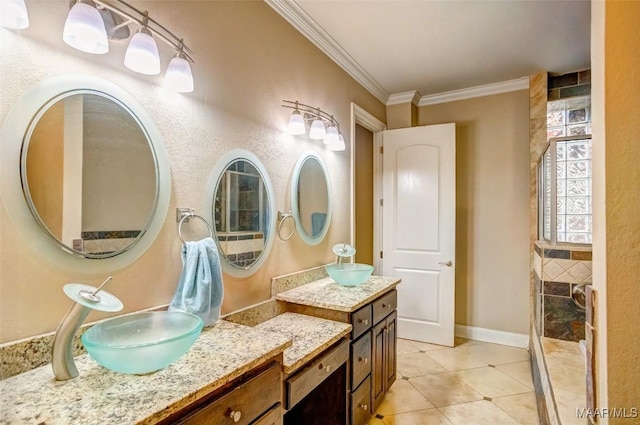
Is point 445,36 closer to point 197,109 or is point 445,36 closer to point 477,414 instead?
point 197,109

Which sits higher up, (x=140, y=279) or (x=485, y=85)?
(x=485, y=85)

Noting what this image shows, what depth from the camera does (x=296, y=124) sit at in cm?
199

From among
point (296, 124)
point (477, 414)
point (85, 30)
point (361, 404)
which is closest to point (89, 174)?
point (85, 30)

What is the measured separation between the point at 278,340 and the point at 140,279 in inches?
22.8

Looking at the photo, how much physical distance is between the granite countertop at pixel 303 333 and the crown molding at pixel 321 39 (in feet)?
6.01

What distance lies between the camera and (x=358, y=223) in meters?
3.39

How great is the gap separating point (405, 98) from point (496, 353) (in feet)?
8.92

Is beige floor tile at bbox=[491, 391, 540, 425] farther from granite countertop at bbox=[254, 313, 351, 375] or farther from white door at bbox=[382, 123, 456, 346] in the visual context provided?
granite countertop at bbox=[254, 313, 351, 375]

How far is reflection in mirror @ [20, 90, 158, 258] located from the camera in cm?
98

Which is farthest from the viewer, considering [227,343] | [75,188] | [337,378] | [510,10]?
[510,10]

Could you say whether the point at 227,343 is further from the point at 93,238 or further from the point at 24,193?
the point at 24,193

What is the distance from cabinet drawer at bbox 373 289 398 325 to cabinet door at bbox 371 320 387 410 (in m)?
0.05

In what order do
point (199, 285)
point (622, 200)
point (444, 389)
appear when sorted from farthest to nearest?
point (444, 389) < point (199, 285) < point (622, 200)

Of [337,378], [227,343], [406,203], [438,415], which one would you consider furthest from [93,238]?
[406,203]
